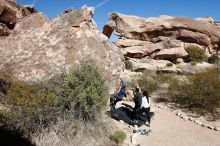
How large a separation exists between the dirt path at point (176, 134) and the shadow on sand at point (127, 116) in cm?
34

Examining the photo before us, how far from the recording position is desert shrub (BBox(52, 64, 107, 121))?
27.4 feet

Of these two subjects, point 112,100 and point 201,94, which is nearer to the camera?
point 112,100

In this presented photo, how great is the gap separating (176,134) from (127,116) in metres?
2.17

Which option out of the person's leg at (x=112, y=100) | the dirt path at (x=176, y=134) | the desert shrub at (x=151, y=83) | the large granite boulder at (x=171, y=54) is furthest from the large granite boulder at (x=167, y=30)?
the person's leg at (x=112, y=100)

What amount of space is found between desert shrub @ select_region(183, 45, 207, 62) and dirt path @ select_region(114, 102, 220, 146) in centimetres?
Result: 2360

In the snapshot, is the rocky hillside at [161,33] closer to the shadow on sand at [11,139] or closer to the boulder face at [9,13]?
the boulder face at [9,13]

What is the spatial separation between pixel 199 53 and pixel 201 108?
2328cm

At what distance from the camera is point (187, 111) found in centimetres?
1271

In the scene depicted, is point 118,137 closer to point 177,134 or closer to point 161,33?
point 177,134

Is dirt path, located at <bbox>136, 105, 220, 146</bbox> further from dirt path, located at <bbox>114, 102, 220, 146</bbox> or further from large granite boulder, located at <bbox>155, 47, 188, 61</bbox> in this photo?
large granite boulder, located at <bbox>155, 47, 188, 61</bbox>

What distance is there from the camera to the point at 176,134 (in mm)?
9484

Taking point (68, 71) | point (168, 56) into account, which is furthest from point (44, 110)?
point (168, 56)

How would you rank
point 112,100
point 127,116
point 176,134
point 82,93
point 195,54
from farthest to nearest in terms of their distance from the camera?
1. point 195,54
2. point 127,116
3. point 112,100
4. point 176,134
5. point 82,93

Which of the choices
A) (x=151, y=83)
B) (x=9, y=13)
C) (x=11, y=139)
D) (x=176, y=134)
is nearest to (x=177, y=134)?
(x=176, y=134)
